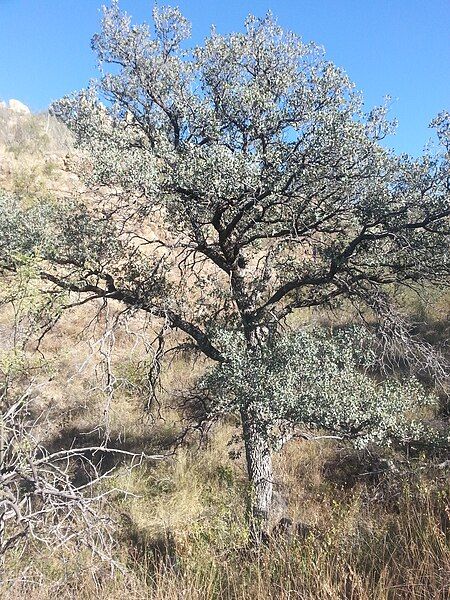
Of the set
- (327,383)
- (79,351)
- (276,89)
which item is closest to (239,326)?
(327,383)

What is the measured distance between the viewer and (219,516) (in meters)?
4.95

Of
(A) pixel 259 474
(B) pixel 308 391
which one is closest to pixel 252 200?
(B) pixel 308 391

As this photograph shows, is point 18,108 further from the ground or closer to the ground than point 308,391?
further from the ground

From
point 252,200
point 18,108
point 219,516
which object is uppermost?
point 18,108

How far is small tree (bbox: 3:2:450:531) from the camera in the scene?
4.54 meters

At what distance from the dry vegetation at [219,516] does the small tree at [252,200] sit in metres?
0.93

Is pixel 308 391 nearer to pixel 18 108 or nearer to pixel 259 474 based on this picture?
pixel 259 474

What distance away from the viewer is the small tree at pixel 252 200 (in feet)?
14.9

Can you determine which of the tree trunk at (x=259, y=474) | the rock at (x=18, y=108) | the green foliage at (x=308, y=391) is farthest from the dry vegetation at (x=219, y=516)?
the rock at (x=18, y=108)

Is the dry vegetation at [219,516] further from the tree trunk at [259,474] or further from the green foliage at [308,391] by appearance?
the green foliage at [308,391]

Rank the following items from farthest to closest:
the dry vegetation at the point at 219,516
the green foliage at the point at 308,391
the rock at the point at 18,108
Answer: the rock at the point at 18,108
the green foliage at the point at 308,391
the dry vegetation at the point at 219,516

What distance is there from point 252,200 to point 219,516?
3558 mm

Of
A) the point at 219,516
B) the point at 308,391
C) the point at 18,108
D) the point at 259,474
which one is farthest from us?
the point at 18,108

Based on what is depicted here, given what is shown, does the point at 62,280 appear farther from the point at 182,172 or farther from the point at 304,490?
the point at 304,490
